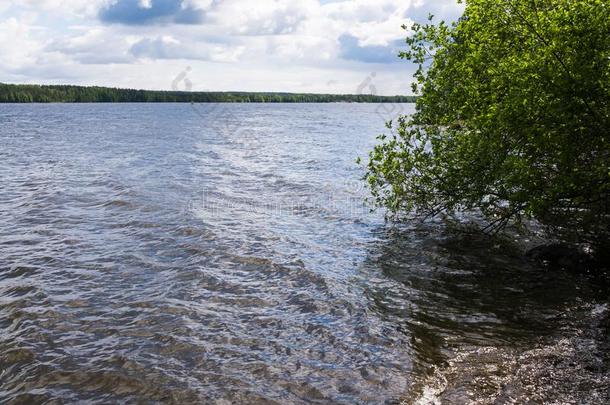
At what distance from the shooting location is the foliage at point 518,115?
38.8ft

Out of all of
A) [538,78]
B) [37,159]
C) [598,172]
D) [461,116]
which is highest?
[538,78]

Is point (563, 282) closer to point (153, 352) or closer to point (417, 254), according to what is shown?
point (417, 254)

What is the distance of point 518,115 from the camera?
43.2ft

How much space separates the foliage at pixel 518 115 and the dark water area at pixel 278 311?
247 cm

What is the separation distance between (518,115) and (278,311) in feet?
26.2

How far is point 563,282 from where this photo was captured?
1467cm

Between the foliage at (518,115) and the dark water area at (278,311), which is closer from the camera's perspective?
the dark water area at (278,311)

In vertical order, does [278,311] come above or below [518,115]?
below

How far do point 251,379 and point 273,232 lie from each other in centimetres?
1090

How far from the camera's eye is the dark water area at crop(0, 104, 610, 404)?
31.6 ft

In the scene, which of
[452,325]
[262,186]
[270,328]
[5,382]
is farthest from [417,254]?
[262,186]

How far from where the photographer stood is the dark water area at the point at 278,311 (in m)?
9.64

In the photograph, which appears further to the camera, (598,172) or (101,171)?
(101,171)

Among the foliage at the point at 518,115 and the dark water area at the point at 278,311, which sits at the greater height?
the foliage at the point at 518,115
